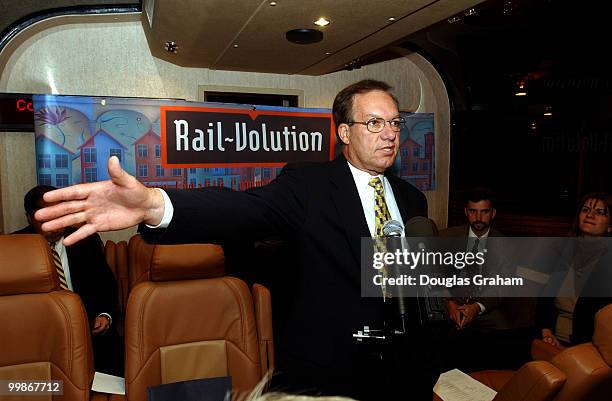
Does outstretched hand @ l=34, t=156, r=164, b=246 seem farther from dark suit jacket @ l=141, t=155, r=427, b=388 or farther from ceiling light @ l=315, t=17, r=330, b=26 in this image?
ceiling light @ l=315, t=17, r=330, b=26

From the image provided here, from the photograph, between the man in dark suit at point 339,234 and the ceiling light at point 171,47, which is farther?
the ceiling light at point 171,47

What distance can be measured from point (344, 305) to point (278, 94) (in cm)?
346

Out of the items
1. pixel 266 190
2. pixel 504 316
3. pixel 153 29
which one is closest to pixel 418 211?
pixel 266 190

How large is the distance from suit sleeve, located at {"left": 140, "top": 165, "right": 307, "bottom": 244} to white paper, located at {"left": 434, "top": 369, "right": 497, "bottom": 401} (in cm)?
127

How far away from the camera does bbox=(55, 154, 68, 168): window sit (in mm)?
3613

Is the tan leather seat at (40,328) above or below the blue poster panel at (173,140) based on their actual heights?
below

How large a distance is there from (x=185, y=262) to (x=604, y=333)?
5.52ft

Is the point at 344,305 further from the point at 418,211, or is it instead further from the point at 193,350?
the point at 193,350

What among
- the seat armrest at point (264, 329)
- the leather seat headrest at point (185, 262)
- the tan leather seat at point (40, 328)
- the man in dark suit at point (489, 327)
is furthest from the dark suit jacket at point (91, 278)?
the man in dark suit at point (489, 327)

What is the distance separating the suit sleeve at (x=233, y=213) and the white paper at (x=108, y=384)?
3.79 feet

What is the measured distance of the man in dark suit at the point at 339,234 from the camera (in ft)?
4.80

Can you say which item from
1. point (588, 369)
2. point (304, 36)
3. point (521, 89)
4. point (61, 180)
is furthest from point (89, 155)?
point (521, 89)

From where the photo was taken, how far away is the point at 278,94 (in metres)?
4.66

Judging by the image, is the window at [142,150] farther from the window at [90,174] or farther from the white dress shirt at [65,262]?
the white dress shirt at [65,262]
